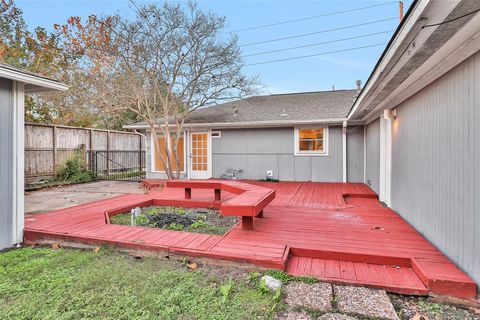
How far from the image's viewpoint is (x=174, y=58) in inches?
339

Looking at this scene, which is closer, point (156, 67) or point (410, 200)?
point (410, 200)

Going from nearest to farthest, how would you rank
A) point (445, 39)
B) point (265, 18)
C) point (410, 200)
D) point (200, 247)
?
point (445, 39)
point (200, 247)
point (410, 200)
point (265, 18)

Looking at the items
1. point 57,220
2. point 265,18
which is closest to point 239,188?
→ point 57,220

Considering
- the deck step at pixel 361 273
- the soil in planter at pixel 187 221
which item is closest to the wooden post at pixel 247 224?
the soil in planter at pixel 187 221

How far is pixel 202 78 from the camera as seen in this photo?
9.03 m

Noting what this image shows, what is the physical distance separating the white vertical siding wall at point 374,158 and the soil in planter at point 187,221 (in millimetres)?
4019

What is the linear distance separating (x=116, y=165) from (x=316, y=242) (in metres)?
11.7

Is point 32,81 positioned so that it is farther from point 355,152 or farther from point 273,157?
point 355,152

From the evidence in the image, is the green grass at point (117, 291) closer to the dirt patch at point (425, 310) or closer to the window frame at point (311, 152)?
the dirt patch at point (425, 310)

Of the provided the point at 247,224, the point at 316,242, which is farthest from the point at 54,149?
the point at 316,242

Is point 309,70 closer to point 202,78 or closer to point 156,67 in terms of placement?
point 202,78

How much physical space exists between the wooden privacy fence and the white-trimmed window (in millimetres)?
7557

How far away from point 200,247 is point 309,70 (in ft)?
51.2

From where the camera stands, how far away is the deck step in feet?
7.92
